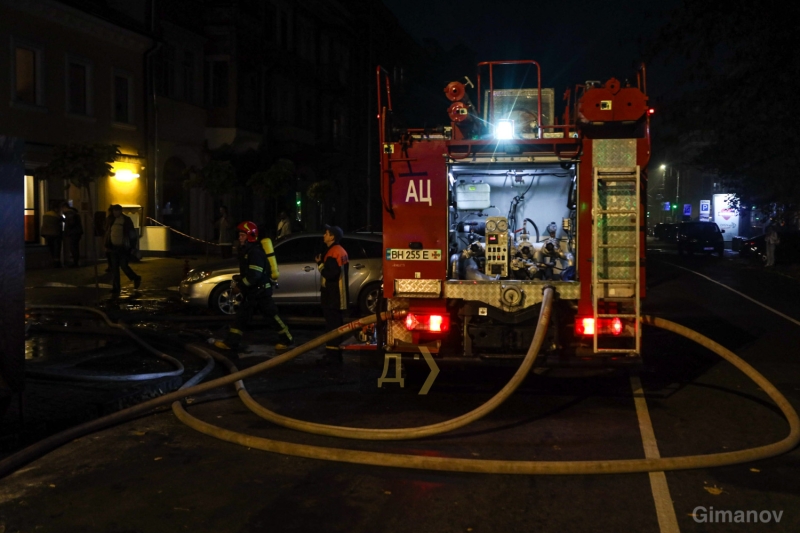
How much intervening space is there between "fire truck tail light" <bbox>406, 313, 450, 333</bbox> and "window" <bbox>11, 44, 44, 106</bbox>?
618 inches

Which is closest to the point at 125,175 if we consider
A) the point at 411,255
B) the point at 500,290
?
the point at 411,255

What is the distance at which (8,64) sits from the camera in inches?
764

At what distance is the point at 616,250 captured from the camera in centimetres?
738

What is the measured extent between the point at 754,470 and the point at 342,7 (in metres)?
38.8

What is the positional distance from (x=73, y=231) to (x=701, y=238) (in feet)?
81.7

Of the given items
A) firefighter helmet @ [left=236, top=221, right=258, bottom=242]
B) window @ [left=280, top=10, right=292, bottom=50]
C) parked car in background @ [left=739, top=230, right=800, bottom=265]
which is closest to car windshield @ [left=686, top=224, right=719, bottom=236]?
parked car in background @ [left=739, top=230, right=800, bottom=265]

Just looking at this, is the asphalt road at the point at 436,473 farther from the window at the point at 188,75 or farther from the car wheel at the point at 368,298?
the window at the point at 188,75

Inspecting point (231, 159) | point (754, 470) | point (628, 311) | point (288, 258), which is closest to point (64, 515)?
point (754, 470)

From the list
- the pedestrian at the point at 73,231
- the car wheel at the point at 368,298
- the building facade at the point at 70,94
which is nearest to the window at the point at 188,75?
the building facade at the point at 70,94

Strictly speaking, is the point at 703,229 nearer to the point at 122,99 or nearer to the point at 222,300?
the point at 122,99

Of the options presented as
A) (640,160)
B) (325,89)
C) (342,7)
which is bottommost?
(640,160)

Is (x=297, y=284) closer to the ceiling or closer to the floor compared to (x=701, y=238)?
closer to the floor

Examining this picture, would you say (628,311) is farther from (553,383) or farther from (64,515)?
(64,515)

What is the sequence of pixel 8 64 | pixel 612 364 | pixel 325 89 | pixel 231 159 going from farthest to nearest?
pixel 325 89
pixel 231 159
pixel 8 64
pixel 612 364
